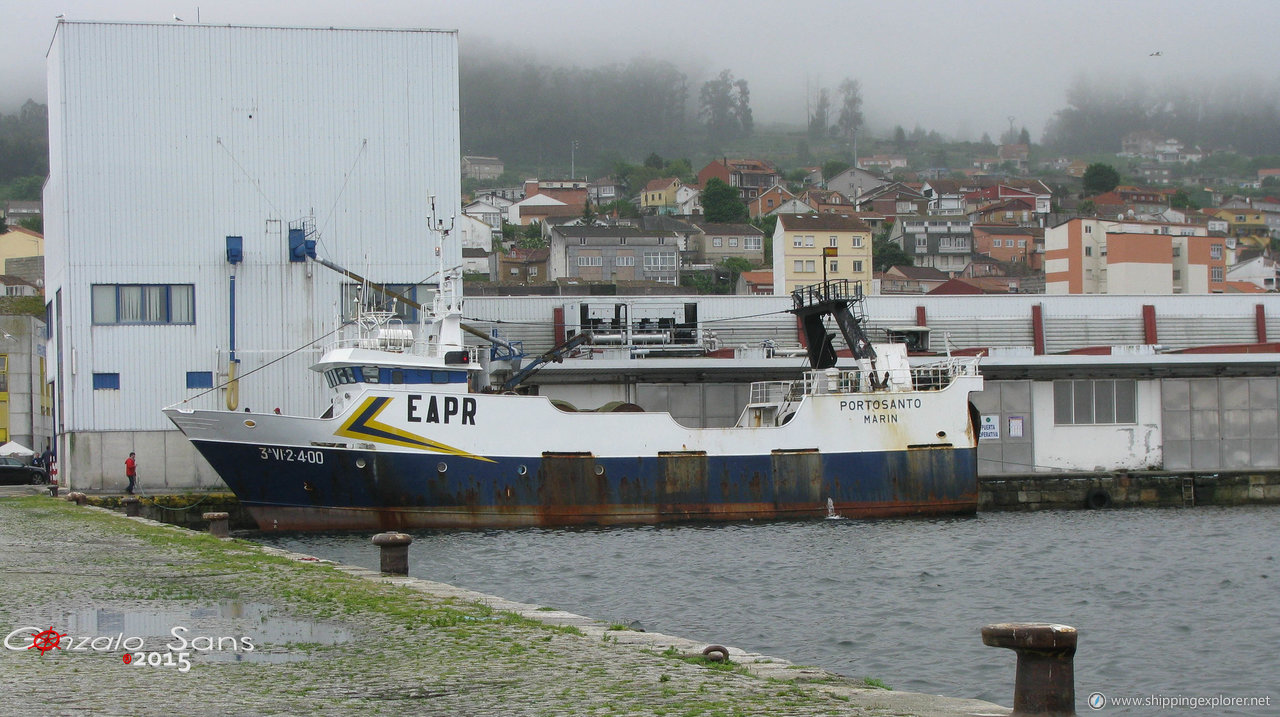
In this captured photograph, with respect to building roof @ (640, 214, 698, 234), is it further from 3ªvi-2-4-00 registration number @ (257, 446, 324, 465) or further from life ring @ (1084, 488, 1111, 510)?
3ªvi-2-4-00 registration number @ (257, 446, 324, 465)

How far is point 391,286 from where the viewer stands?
40406mm

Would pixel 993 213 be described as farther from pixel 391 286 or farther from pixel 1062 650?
pixel 1062 650

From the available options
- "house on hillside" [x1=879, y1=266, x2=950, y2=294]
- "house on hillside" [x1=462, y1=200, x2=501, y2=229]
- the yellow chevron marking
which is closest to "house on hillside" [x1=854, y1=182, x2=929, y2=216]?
"house on hillside" [x1=462, y1=200, x2=501, y2=229]

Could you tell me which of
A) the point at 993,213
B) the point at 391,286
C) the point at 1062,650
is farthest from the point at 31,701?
the point at 993,213

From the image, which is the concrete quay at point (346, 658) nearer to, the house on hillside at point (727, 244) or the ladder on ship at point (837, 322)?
the ladder on ship at point (837, 322)

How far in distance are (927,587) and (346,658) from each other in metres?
14.0

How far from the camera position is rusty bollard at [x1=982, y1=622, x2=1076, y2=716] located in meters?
8.60

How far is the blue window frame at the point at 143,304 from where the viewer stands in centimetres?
3841

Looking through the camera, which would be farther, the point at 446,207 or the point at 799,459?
the point at 446,207

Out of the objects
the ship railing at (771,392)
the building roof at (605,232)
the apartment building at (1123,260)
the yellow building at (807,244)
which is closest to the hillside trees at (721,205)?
the building roof at (605,232)

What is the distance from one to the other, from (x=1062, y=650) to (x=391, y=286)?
110 ft

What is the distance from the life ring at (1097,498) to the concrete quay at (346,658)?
29.1 m

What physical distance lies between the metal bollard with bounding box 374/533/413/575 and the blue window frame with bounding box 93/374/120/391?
23062 millimetres

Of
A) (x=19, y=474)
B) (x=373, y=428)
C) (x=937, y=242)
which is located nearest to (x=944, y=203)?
(x=937, y=242)
